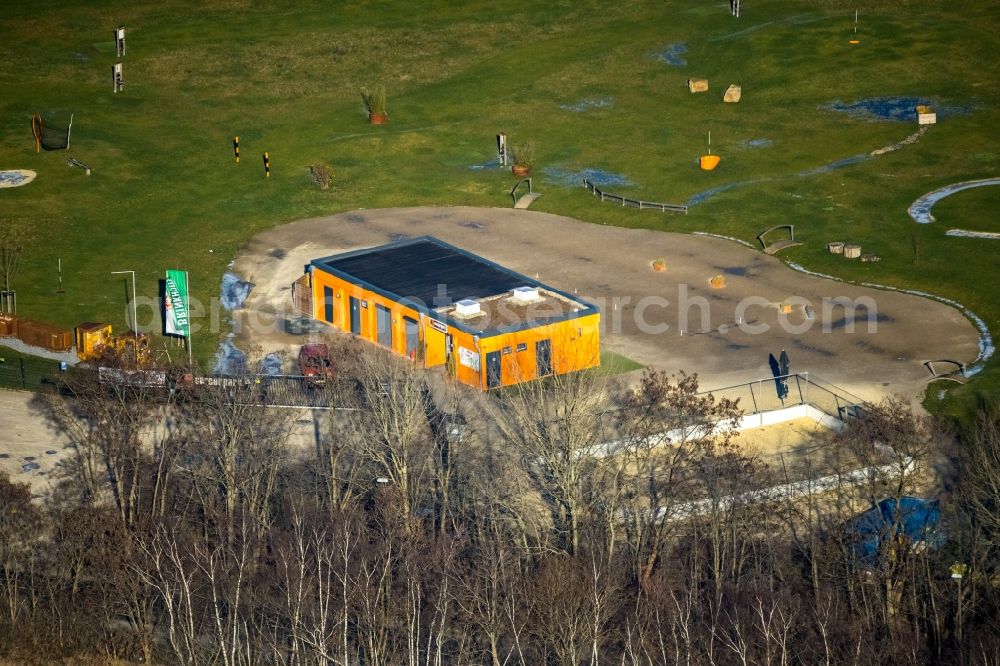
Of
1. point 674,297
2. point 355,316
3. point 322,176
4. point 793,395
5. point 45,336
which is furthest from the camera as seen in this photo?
point 322,176

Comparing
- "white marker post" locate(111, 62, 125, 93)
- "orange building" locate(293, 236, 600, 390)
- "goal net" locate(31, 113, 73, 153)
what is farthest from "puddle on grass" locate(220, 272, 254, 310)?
"white marker post" locate(111, 62, 125, 93)

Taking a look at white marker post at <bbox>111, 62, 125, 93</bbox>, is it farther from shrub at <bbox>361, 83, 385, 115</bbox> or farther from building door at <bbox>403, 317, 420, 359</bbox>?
building door at <bbox>403, 317, 420, 359</bbox>

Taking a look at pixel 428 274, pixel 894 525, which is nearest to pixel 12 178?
pixel 428 274

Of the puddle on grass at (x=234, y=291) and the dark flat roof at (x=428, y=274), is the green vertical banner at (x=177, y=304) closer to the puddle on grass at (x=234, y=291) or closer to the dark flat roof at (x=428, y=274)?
the puddle on grass at (x=234, y=291)

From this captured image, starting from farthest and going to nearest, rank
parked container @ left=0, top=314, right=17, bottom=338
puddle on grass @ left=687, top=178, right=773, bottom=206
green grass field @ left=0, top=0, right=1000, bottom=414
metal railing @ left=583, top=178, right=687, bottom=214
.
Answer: puddle on grass @ left=687, top=178, right=773, bottom=206 < metal railing @ left=583, top=178, right=687, bottom=214 < green grass field @ left=0, top=0, right=1000, bottom=414 < parked container @ left=0, top=314, right=17, bottom=338

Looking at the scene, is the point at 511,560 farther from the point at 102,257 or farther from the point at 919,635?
the point at 102,257

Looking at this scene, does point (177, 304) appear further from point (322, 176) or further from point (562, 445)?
point (322, 176)

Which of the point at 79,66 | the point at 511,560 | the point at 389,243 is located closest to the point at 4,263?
the point at 389,243
